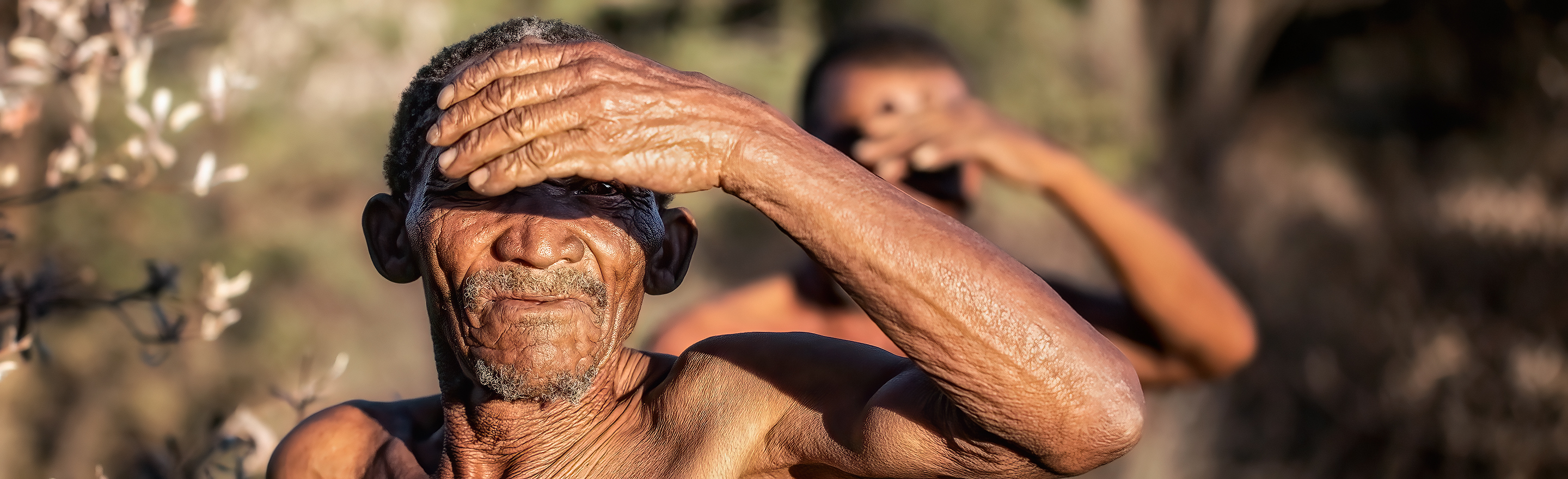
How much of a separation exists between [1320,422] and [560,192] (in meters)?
8.17

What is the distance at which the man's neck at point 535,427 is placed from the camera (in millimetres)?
1789

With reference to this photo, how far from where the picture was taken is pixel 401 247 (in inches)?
73.2

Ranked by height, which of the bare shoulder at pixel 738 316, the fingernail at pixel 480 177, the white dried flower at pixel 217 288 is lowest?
the bare shoulder at pixel 738 316

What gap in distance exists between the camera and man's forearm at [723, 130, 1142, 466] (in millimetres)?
1297

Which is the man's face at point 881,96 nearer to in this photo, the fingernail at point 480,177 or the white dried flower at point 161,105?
the white dried flower at point 161,105

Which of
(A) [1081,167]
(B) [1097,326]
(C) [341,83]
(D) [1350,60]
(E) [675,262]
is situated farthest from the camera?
(D) [1350,60]

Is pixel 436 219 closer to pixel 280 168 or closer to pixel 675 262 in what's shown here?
pixel 675 262

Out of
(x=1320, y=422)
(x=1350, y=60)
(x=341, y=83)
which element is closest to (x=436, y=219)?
(x=341, y=83)

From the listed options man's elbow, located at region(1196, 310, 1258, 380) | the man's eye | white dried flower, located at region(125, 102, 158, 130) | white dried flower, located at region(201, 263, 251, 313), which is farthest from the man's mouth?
man's elbow, located at region(1196, 310, 1258, 380)

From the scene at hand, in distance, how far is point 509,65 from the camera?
1.24m

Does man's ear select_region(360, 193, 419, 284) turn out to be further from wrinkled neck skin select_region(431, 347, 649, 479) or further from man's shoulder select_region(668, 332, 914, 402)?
man's shoulder select_region(668, 332, 914, 402)

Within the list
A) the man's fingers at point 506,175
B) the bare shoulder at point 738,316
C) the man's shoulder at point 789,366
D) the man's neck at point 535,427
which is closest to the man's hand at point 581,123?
the man's fingers at point 506,175

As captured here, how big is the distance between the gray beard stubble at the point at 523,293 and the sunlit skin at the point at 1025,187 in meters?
0.88

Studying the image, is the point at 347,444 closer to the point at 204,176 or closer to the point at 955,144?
the point at 204,176
